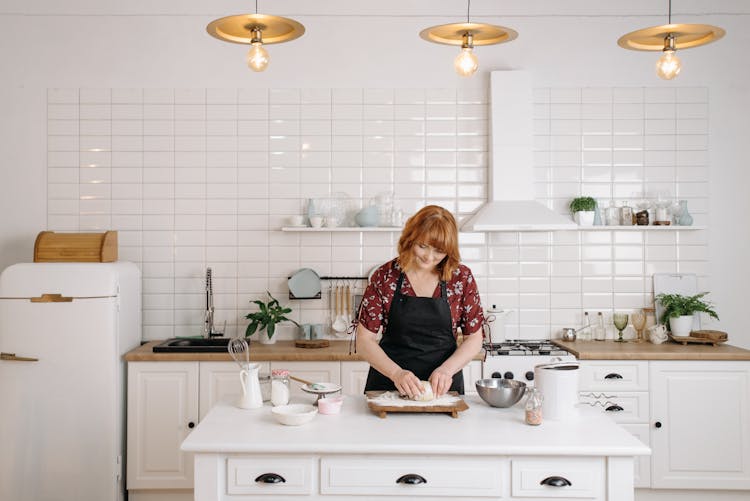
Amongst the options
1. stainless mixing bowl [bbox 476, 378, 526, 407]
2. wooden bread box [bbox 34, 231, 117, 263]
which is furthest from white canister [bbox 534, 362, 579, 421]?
wooden bread box [bbox 34, 231, 117, 263]

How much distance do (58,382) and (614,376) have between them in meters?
3.48

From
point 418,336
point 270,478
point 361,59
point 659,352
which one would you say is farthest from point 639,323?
point 270,478

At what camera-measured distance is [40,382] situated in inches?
160

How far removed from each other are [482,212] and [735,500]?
97.8 inches

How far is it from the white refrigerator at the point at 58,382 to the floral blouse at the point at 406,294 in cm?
191

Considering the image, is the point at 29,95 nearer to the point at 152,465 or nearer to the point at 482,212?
the point at 152,465

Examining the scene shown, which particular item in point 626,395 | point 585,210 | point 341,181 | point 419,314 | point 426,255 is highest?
point 341,181

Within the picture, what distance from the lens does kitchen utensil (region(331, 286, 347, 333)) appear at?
4.76 m

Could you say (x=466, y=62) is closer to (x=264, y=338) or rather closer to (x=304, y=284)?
(x=304, y=284)

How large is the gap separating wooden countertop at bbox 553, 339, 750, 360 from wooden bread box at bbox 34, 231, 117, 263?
124 inches

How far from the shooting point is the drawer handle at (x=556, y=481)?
7.66ft

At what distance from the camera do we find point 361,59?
16.0 feet

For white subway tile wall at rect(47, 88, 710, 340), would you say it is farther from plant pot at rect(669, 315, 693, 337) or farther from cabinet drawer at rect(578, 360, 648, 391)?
cabinet drawer at rect(578, 360, 648, 391)

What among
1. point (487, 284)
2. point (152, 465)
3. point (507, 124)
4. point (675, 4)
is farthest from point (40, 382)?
point (675, 4)
